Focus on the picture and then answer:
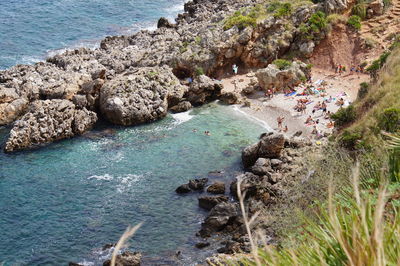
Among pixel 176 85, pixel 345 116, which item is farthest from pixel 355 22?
pixel 176 85

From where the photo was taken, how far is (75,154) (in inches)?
1558

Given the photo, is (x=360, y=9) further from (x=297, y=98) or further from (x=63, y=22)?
(x=63, y=22)

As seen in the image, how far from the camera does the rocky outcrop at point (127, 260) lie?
25516 millimetres

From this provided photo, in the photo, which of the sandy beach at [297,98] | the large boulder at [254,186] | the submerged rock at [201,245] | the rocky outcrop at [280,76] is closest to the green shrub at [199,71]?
the sandy beach at [297,98]

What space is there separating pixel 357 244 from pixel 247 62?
49426mm

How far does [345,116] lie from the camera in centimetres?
3553

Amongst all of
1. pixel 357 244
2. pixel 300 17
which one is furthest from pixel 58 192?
pixel 300 17

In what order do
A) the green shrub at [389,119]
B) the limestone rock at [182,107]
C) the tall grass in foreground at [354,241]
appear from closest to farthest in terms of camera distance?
1. the tall grass in foreground at [354,241]
2. the green shrub at [389,119]
3. the limestone rock at [182,107]

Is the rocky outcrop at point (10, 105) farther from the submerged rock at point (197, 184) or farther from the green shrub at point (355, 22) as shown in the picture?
the green shrub at point (355, 22)

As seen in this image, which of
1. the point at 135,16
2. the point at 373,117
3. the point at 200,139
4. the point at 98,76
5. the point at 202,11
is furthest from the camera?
the point at 135,16

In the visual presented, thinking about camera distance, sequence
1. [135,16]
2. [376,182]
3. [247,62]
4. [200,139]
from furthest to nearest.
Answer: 1. [135,16]
2. [247,62]
3. [200,139]
4. [376,182]

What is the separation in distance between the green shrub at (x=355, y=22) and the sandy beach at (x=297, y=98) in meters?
7.01

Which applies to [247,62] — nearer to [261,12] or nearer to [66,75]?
[261,12]

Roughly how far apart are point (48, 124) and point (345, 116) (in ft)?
83.8
